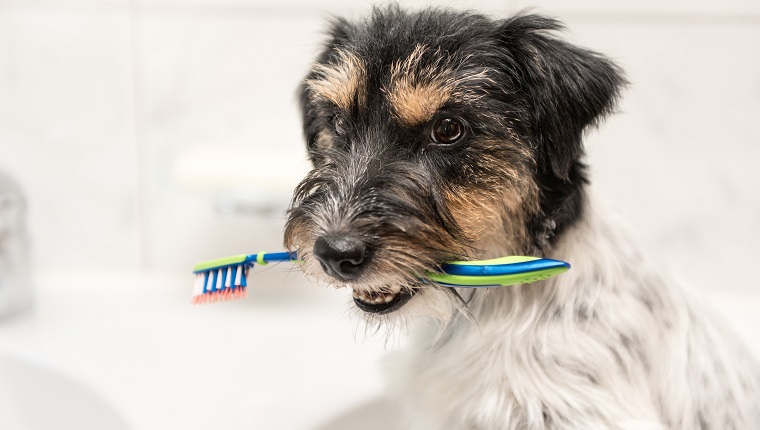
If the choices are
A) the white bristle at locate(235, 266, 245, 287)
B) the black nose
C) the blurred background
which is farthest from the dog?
the blurred background

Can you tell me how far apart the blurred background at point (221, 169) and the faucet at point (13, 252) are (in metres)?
0.07

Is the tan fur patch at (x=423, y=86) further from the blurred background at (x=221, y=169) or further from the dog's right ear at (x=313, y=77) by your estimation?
the blurred background at (x=221, y=169)

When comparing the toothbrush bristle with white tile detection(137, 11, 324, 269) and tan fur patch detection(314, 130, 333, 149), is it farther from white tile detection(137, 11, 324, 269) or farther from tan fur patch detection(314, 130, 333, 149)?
white tile detection(137, 11, 324, 269)

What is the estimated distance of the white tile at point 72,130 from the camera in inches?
99.5

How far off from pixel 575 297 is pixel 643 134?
1.08 meters

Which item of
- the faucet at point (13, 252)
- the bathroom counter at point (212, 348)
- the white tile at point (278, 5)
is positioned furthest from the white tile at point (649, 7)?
the faucet at point (13, 252)

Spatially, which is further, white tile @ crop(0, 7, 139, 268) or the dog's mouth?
white tile @ crop(0, 7, 139, 268)

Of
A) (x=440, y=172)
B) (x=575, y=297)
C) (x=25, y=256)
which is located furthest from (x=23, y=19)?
(x=575, y=297)

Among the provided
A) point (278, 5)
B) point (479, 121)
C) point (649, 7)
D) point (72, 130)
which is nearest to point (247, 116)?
point (278, 5)

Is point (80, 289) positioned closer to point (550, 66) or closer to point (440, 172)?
point (440, 172)

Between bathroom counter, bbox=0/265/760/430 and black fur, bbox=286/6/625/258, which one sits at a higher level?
black fur, bbox=286/6/625/258

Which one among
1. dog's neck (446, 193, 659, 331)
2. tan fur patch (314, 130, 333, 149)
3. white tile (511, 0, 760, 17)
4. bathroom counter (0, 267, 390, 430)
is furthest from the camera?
white tile (511, 0, 760, 17)

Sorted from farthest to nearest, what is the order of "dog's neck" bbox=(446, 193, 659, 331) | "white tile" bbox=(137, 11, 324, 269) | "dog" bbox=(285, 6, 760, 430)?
1. "white tile" bbox=(137, 11, 324, 269)
2. "dog's neck" bbox=(446, 193, 659, 331)
3. "dog" bbox=(285, 6, 760, 430)

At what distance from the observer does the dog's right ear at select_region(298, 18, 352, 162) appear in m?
1.77
